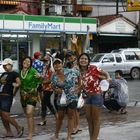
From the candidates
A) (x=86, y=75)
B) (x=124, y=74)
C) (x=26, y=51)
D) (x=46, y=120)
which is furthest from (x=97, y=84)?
(x=26, y=51)

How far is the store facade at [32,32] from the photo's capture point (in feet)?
107

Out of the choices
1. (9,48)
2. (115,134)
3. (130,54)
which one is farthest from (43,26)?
(115,134)

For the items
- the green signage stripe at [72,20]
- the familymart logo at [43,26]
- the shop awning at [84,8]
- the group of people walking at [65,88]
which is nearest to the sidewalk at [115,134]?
the group of people walking at [65,88]

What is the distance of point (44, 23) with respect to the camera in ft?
112

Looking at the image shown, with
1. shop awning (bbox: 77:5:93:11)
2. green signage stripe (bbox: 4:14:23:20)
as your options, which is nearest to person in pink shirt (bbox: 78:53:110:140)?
green signage stripe (bbox: 4:14:23:20)

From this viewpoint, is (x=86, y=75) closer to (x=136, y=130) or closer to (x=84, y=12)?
(x=136, y=130)

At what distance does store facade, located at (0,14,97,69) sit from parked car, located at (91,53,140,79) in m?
5.29

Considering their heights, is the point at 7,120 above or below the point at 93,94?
below

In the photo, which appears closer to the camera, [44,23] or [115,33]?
[44,23]

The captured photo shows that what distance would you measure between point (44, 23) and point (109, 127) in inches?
915

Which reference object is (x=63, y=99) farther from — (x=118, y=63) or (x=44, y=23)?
(x=44, y=23)

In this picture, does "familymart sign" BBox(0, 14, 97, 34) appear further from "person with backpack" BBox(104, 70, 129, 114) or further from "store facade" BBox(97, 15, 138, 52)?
"person with backpack" BBox(104, 70, 129, 114)

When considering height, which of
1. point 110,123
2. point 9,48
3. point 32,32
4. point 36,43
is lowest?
point 110,123

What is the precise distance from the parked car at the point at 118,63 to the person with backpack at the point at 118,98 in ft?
48.3
